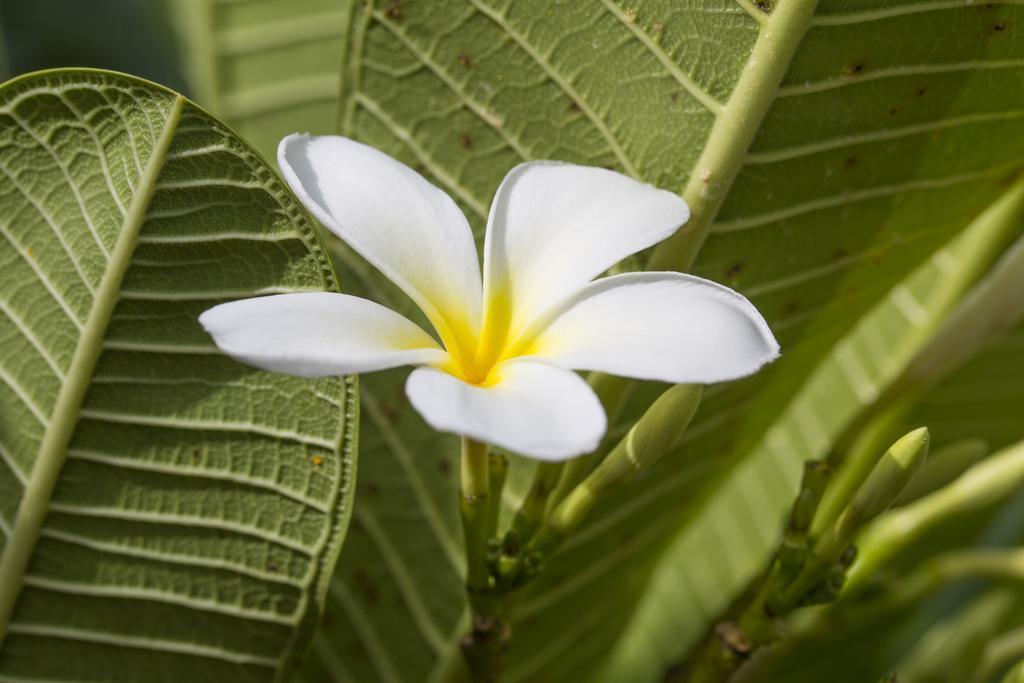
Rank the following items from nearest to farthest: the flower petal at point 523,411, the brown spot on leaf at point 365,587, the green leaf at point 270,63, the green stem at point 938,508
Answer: the flower petal at point 523,411, the green stem at point 938,508, the brown spot on leaf at point 365,587, the green leaf at point 270,63

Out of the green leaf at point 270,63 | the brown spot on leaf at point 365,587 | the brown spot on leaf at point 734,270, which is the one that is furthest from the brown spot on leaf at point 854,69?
the green leaf at point 270,63

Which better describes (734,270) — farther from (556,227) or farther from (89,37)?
(89,37)

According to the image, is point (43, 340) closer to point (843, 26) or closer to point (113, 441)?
point (113, 441)

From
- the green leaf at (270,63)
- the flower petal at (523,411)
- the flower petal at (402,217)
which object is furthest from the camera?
the green leaf at (270,63)

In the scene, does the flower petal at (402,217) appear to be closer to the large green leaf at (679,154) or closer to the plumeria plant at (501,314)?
the plumeria plant at (501,314)

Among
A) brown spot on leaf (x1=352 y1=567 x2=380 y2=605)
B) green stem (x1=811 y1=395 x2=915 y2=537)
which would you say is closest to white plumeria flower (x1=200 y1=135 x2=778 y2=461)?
green stem (x1=811 y1=395 x2=915 y2=537)

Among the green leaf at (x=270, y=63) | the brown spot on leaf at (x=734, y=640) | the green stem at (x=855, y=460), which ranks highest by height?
the green leaf at (x=270, y=63)
